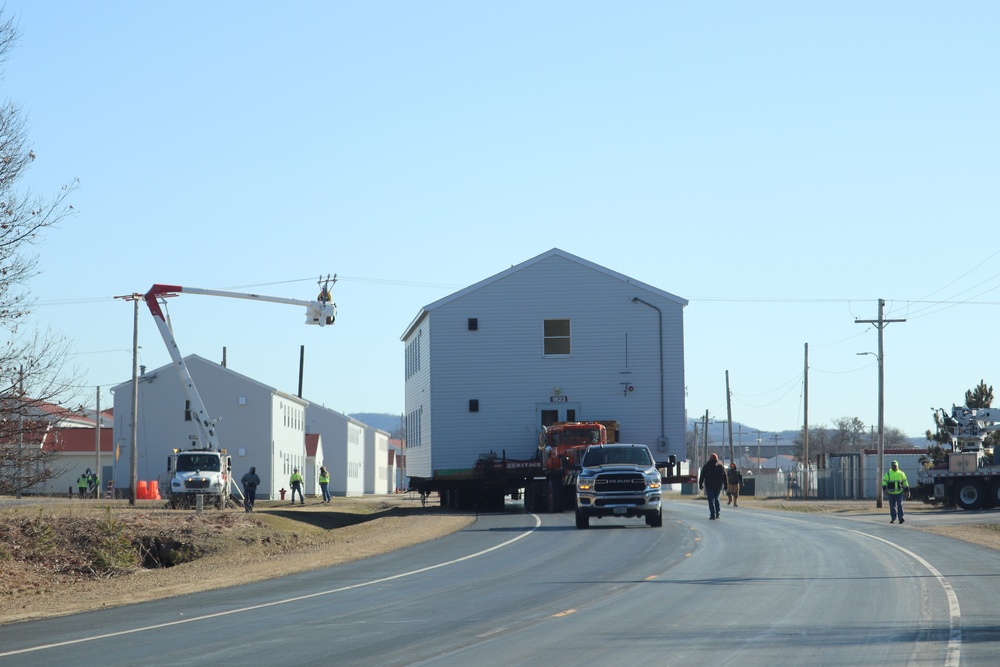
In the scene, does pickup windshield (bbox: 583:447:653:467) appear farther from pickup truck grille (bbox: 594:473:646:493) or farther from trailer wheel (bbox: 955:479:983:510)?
trailer wheel (bbox: 955:479:983:510)

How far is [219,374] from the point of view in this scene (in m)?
68.8

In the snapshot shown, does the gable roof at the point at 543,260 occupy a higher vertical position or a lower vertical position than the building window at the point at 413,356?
higher

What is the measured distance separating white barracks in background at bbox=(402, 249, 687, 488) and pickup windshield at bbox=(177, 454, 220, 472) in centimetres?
834

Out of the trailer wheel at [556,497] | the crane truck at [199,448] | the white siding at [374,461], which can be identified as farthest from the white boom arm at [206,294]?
the white siding at [374,461]

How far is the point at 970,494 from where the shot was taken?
43.8 m

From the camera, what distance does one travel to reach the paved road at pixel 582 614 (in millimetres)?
11078

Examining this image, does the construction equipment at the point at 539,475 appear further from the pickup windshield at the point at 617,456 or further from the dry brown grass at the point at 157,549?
the dry brown grass at the point at 157,549

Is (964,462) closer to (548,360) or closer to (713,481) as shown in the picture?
(713,481)

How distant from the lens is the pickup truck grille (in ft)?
95.6

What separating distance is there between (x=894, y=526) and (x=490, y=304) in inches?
788

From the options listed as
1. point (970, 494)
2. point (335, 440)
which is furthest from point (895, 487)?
point (335, 440)

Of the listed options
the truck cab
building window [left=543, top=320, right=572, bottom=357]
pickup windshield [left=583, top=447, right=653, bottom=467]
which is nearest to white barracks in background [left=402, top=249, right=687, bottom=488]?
building window [left=543, top=320, right=572, bottom=357]

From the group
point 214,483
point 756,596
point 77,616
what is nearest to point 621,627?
point 756,596

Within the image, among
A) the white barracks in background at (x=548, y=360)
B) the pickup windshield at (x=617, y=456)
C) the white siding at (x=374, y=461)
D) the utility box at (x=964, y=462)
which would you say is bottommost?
the white siding at (x=374, y=461)
